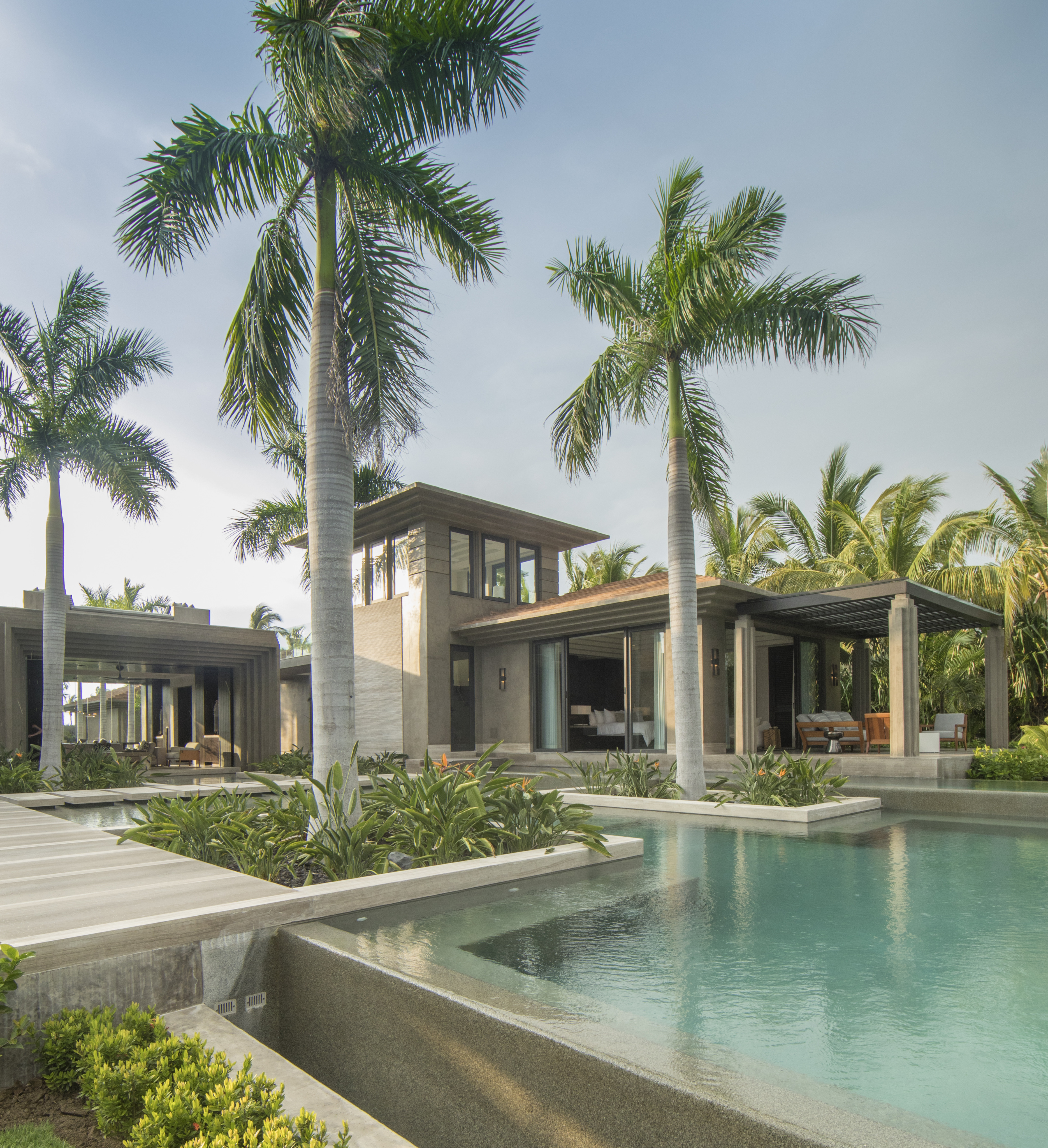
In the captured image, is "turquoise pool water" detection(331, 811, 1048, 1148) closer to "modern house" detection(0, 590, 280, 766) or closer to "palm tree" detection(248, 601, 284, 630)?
"modern house" detection(0, 590, 280, 766)

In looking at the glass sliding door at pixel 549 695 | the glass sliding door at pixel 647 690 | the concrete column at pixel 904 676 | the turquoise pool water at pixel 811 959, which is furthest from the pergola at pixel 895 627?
the turquoise pool water at pixel 811 959

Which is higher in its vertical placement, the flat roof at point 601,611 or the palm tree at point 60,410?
the palm tree at point 60,410

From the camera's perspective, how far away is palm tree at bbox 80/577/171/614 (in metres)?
36.8

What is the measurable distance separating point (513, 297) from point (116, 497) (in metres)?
7.66

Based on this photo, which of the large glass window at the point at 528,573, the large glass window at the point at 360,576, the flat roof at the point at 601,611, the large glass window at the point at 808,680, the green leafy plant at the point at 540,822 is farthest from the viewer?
the large glass window at the point at 360,576

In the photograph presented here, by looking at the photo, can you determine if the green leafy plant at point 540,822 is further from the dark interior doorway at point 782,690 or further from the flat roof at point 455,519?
the dark interior doorway at point 782,690

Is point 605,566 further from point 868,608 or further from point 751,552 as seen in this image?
point 868,608

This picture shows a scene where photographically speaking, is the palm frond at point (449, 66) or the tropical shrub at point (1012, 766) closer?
the palm frond at point (449, 66)

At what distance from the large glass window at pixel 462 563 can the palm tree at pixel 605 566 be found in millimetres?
7643

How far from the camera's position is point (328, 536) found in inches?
221

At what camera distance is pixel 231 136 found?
237 inches

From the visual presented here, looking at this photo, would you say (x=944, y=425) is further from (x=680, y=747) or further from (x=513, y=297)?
(x=680, y=747)

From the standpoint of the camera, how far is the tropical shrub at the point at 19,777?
1146 cm

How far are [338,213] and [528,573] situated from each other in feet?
40.9
